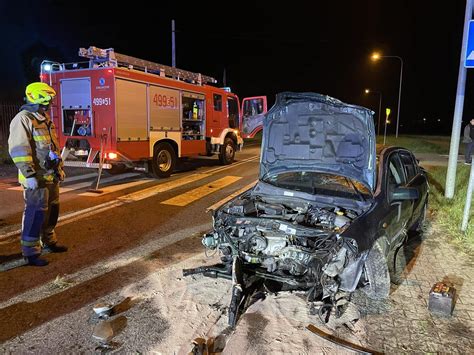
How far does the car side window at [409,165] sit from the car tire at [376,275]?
191 cm

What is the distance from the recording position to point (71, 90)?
10172 mm

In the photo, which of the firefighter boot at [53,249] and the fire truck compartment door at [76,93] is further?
the fire truck compartment door at [76,93]

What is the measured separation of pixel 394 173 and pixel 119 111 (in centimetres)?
697

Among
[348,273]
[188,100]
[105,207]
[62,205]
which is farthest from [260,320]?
[188,100]

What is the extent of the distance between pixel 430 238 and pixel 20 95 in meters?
28.3

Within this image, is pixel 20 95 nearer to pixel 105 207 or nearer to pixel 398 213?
pixel 105 207

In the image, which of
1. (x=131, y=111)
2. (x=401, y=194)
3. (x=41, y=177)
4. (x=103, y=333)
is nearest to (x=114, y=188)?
(x=131, y=111)

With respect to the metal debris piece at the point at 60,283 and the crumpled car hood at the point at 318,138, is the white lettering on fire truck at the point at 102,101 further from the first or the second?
the metal debris piece at the point at 60,283

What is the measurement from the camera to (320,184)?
482 centimetres

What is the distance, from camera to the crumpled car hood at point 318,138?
436 centimetres

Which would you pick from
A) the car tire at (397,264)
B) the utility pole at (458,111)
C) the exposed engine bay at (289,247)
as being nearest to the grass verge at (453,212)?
the utility pole at (458,111)

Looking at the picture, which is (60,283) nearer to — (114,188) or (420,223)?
(420,223)

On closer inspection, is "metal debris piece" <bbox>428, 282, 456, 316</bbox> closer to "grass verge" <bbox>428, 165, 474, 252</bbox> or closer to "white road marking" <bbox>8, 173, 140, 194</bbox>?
"grass verge" <bbox>428, 165, 474, 252</bbox>

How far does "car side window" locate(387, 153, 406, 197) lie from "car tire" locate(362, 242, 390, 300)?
83 centimetres
